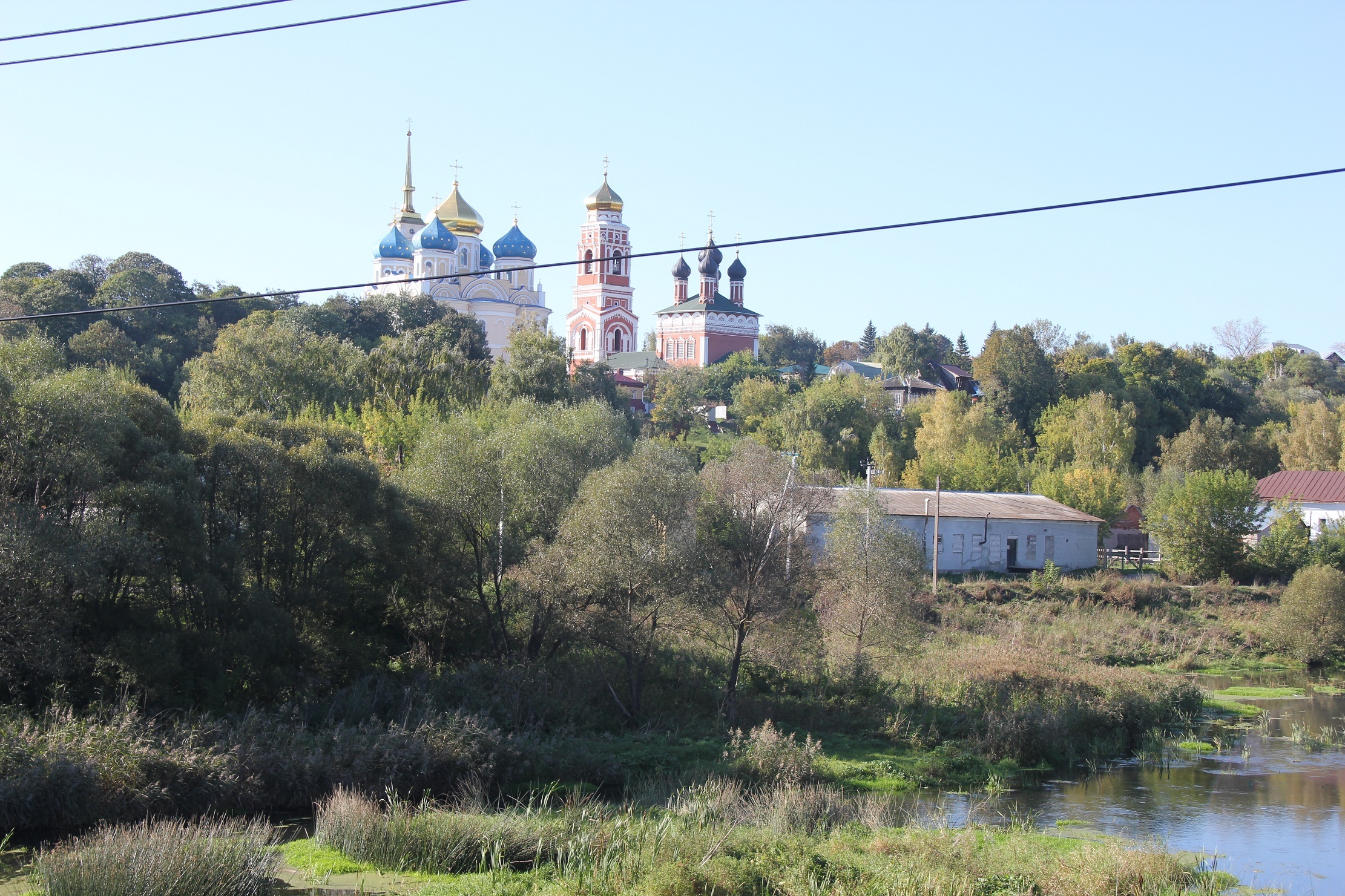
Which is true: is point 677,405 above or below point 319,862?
above

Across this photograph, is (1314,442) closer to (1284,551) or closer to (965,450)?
(965,450)

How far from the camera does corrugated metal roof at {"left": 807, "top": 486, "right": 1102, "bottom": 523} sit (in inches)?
1746

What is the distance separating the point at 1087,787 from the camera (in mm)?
20875

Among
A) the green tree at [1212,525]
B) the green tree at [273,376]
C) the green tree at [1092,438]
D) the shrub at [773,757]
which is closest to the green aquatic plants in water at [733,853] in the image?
the shrub at [773,757]

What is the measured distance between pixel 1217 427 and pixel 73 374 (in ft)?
195

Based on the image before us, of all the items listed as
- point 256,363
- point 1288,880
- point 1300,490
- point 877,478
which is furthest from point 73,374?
point 1300,490

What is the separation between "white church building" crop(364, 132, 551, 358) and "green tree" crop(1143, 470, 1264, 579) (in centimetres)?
5808

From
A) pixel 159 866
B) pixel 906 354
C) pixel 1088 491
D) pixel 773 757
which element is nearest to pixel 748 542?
pixel 773 757

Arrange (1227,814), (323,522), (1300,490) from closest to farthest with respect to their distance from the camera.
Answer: (1227,814)
(323,522)
(1300,490)

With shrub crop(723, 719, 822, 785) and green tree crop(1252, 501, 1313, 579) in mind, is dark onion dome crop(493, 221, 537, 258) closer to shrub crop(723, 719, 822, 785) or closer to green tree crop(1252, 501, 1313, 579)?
green tree crop(1252, 501, 1313, 579)

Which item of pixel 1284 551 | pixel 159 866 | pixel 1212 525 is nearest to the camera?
pixel 159 866

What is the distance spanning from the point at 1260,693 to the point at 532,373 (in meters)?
25.7

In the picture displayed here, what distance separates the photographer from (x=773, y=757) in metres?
20.1

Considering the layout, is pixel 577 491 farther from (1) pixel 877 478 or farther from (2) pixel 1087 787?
(1) pixel 877 478
